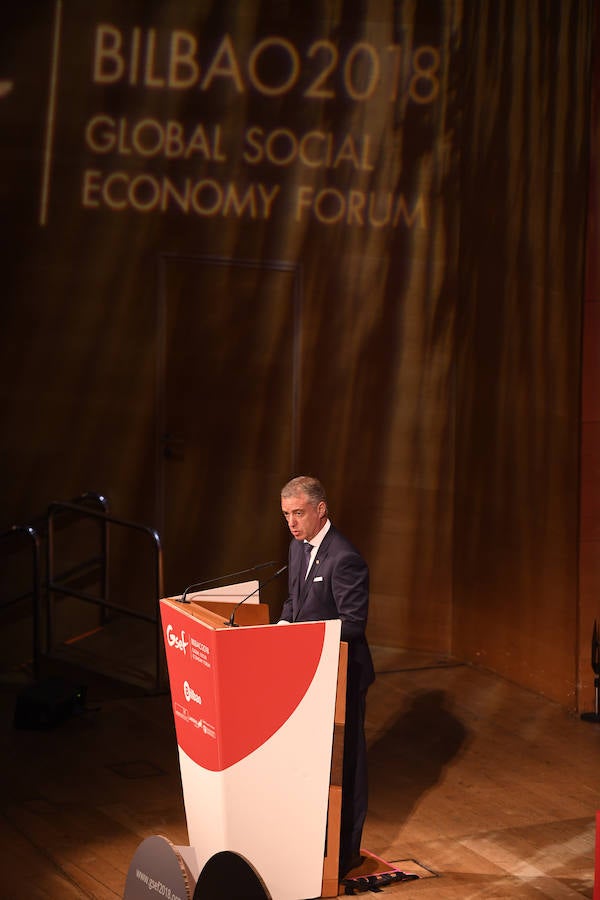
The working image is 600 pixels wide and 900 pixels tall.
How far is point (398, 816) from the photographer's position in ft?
17.3

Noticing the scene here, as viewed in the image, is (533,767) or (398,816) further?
(533,767)

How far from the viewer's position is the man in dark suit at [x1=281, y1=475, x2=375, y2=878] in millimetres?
4430

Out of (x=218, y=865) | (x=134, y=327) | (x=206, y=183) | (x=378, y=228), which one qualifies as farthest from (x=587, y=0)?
(x=218, y=865)

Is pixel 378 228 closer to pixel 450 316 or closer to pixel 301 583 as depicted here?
pixel 450 316

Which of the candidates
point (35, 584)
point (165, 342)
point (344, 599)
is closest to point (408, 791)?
point (344, 599)

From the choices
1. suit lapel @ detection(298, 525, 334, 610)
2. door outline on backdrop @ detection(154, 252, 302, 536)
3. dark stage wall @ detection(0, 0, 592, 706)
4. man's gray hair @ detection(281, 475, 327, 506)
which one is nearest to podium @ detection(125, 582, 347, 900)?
suit lapel @ detection(298, 525, 334, 610)

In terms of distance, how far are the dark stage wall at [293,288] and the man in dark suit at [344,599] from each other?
2610 mm

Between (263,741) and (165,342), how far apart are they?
12.8 feet

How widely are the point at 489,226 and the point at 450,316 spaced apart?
0.67 metres

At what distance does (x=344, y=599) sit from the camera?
14.5 feet

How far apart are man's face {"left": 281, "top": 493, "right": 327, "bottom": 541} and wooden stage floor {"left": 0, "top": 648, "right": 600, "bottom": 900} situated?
4.22 ft

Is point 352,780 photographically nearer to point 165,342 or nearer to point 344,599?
point 344,599

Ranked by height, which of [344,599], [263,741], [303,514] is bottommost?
[263,741]

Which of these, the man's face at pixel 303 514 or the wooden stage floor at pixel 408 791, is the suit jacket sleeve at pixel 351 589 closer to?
the man's face at pixel 303 514
